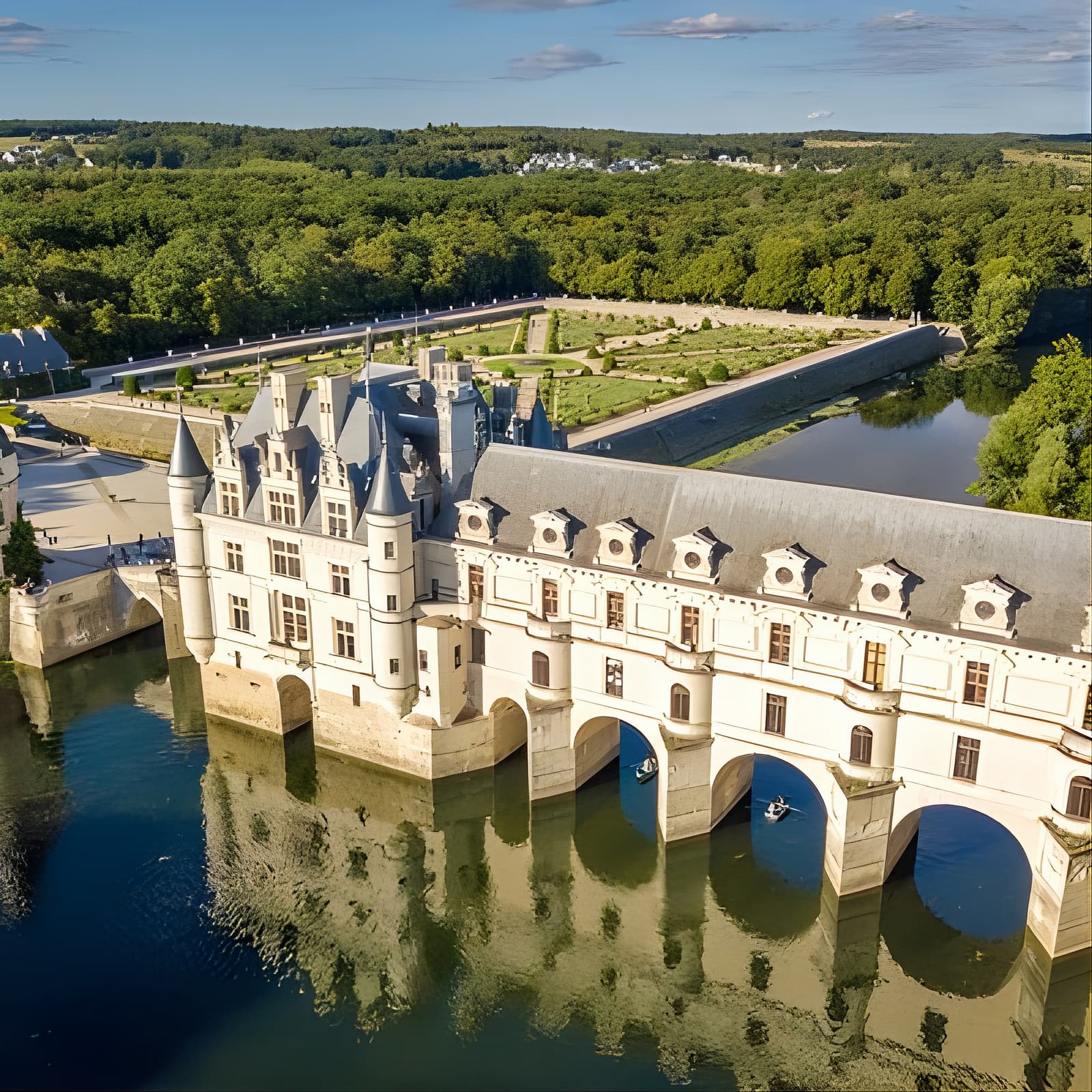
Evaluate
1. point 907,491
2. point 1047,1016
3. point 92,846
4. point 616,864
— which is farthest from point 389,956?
point 907,491

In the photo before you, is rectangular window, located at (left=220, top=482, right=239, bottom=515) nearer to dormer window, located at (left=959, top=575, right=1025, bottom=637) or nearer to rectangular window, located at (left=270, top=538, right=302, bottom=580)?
rectangular window, located at (left=270, top=538, right=302, bottom=580)

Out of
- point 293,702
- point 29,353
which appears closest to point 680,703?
point 293,702

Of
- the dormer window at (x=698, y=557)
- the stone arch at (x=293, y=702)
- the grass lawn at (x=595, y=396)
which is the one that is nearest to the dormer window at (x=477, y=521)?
the dormer window at (x=698, y=557)

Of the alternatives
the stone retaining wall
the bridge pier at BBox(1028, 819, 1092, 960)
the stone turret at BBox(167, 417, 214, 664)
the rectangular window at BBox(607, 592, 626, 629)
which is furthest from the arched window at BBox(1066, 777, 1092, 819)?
the stone retaining wall

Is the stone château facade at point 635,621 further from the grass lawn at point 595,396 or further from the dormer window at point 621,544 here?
the grass lawn at point 595,396

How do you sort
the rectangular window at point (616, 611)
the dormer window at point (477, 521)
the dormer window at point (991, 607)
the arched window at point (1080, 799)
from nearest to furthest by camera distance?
the arched window at point (1080, 799), the dormer window at point (991, 607), the rectangular window at point (616, 611), the dormer window at point (477, 521)

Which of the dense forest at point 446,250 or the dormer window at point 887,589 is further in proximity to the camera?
the dense forest at point 446,250

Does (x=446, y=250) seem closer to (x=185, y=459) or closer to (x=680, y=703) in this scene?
(x=185, y=459)

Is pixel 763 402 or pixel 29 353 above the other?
pixel 29 353
